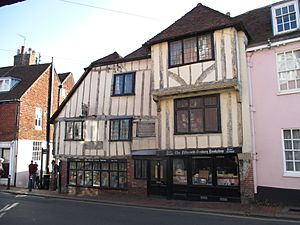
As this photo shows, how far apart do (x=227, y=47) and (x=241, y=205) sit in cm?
656

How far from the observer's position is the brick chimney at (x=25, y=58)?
27.9m

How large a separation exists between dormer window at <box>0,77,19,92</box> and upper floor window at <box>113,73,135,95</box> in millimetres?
11391

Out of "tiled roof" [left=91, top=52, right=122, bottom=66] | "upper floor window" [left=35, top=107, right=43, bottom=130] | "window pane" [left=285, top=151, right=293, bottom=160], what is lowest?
"window pane" [left=285, top=151, right=293, bottom=160]

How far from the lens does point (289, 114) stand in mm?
12555

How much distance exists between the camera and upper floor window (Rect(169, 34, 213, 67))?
13.9 metres

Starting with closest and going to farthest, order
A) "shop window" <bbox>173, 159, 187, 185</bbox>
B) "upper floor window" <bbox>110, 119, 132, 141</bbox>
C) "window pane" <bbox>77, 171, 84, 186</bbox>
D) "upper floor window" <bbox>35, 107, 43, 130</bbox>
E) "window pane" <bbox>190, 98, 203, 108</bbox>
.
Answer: "window pane" <bbox>190, 98, 203, 108</bbox> → "shop window" <bbox>173, 159, 187, 185</bbox> → "upper floor window" <bbox>110, 119, 132, 141</bbox> → "window pane" <bbox>77, 171, 84, 186</bbox> → "upper floor window" <bbox>35, 107, 43, 130</bbox>

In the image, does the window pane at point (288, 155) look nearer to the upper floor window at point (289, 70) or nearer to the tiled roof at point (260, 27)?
the upper floor window at point (289, 70)

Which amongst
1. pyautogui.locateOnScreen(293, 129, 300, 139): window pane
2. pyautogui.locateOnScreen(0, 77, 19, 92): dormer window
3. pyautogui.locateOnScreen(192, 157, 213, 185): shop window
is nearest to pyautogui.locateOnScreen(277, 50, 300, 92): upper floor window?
pyautogui.locateOnScreen(293, 129, 300, 139): window pane

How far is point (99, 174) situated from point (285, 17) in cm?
1179

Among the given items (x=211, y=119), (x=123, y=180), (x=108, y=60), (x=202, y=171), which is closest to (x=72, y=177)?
(x=123, y=180)

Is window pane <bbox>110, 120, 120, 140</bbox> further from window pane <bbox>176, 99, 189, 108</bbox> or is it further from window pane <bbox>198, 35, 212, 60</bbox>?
window pane <bbox>198, 35, 212, 60</bbox>

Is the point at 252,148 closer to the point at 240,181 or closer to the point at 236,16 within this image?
the point at 240,181

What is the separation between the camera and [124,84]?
654 inches

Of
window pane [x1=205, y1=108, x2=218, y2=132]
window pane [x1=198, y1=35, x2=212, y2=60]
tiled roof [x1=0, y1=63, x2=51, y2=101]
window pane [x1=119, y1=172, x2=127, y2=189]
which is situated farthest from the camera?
tiled roof [x1=0, y1=63, x2=51, y2=101]
